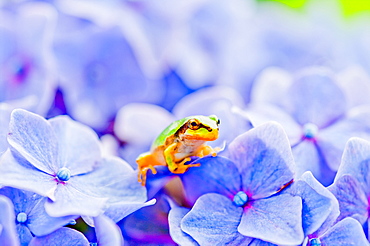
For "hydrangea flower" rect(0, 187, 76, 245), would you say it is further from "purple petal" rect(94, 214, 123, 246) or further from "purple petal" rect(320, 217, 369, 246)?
"purple petal" rect(320, 217, 369, 246)

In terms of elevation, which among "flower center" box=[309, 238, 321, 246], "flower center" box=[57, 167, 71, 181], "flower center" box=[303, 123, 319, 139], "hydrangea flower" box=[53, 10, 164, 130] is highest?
"flower center" box=[303, 123, 319, 139]

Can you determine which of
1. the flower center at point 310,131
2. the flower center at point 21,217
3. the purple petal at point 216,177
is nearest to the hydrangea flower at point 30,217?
the flower center at point 21,217

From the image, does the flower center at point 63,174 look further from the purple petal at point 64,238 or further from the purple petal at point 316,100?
the purple petal at point 316,100

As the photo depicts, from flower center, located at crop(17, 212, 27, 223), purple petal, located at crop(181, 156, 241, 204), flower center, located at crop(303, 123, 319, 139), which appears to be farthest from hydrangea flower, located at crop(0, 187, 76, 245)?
flower center, located at crop(303, 123, 319, 139)

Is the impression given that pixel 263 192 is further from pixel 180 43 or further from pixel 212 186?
pixel 180 43

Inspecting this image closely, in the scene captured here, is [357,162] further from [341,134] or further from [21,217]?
[21,217]

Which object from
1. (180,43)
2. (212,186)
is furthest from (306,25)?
(212,186)

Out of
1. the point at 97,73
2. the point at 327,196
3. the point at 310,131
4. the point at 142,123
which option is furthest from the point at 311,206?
the point at 97,73
